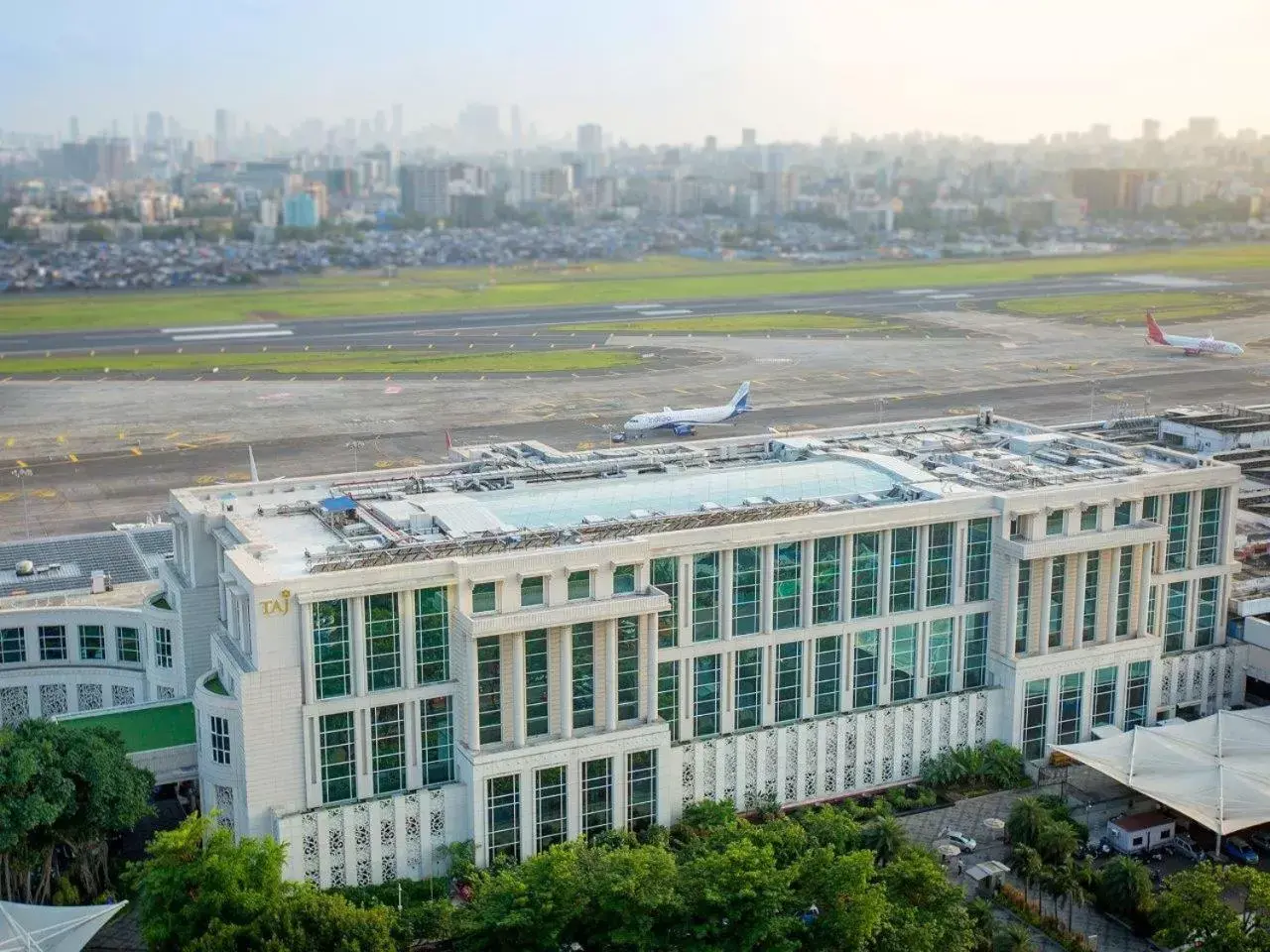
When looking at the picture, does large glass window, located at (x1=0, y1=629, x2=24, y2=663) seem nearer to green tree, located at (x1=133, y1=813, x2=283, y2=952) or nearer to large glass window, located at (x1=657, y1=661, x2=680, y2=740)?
green tree, located at (x1=133, y1=813, x2=283, y2=952)

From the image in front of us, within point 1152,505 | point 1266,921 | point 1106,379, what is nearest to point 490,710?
point 1266,921

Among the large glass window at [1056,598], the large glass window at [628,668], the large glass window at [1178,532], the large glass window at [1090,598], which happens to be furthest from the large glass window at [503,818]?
the large glass window at [1178,532]

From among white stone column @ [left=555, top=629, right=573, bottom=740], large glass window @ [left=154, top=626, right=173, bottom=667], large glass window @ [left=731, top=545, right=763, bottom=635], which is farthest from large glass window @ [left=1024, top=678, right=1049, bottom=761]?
large glass window @ [left=154, top=626, right=173, bottom=667]

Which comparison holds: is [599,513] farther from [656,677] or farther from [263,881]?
[263,881]

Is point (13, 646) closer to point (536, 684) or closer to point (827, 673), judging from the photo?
point (536, 684)

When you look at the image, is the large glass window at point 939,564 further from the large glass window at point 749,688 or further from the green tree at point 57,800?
the green tree at point 57,800

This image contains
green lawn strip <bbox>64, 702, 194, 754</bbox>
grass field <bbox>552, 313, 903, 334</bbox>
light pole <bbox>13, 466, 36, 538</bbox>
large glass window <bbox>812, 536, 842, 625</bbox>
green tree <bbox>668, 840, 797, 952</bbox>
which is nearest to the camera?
green tree <bbox>668, 840, 797, 952</bbox>

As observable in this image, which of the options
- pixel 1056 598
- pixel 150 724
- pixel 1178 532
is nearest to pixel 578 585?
pixel 150 724
